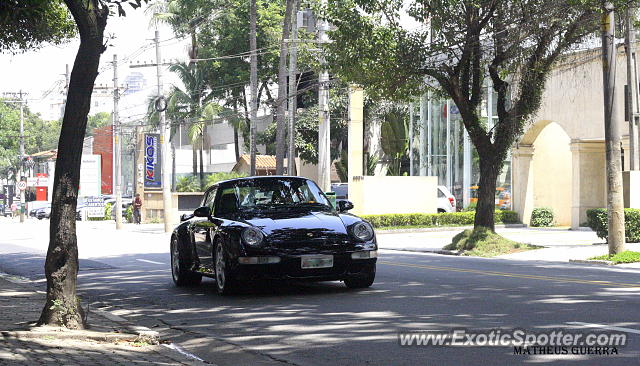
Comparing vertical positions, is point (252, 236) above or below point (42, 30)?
below

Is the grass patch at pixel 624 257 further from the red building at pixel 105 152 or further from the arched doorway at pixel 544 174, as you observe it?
the red building at pixel 105 152

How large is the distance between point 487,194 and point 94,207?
46.8 m

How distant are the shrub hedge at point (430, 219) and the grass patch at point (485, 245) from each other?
491 inches

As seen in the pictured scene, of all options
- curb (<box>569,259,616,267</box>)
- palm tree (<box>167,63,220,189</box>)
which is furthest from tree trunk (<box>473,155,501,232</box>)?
palm tree (<box>167,63,220,189</box>)

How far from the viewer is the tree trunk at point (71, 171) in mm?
9477

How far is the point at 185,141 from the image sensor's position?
87.0m

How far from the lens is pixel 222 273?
1256cm

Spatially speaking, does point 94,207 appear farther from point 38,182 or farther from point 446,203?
point 446,203

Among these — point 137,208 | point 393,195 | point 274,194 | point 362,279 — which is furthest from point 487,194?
point 137,208

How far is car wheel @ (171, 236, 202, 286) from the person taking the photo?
47.7ft

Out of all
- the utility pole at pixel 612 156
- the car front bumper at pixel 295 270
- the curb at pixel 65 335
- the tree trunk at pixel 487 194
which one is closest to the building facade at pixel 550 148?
the tree trunk at pixel 487 194

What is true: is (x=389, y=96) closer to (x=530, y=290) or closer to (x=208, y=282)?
(x=208, y=282)

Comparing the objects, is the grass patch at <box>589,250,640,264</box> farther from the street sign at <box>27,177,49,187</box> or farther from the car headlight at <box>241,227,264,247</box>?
the street sign at <box>27,177,49,187</box>

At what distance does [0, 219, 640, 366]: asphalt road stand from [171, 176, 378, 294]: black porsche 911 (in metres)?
0.35
